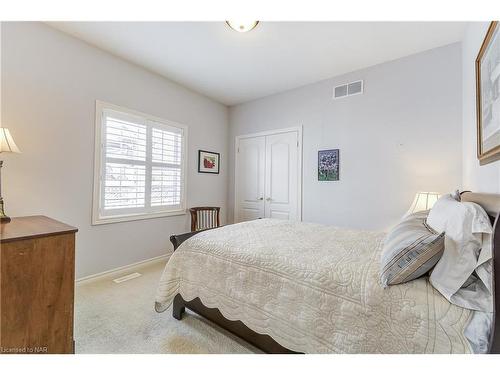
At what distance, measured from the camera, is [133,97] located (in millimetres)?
2959

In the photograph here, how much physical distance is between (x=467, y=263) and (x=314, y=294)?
2.22ft

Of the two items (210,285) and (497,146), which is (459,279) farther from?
(210,285)

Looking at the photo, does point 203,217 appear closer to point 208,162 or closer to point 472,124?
point 208,162

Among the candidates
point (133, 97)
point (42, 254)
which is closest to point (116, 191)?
point (133, 97)

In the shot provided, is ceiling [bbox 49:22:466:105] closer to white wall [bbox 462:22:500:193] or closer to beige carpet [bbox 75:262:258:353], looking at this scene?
white wall [bbox 462:22:500:193]

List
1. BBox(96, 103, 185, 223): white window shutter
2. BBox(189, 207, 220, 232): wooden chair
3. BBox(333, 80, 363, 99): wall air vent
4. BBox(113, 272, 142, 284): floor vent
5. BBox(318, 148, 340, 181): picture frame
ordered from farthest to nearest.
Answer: BBox(189, 207, 220, 232): wooden chair < BBox(318, 148, 340, 181): picture frame < BBox(333, 80, 363, 99): wall air vent < BBox(96, 103, 185, 223): white window shutter < BBox(113, 272, 142, 284): floor vent

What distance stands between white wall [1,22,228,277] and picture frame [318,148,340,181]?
245 cm

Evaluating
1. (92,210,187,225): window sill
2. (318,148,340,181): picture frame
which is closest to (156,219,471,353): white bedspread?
(318,148,340,181): picture frame

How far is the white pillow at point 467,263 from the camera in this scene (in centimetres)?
89

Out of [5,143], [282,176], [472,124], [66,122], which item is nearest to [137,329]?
[5,143]

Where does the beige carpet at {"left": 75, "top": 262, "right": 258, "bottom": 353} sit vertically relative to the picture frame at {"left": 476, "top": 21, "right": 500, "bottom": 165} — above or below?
below

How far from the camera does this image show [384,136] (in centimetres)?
284

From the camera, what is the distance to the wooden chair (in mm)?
3623
